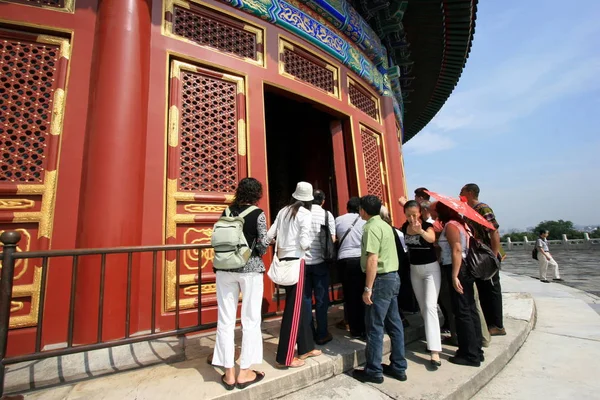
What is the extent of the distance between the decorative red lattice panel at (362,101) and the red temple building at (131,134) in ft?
3.17

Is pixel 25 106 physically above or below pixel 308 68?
below

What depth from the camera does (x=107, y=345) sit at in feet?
7.29

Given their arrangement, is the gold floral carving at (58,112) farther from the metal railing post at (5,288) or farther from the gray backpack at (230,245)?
the gray backpack at (230,245)

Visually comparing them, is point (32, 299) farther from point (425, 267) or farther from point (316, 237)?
point (425, 267)

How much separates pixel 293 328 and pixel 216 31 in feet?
12.7

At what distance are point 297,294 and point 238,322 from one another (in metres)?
1.23

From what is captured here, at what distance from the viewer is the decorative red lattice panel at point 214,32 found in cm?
371

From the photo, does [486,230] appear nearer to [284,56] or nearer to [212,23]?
[284,56]

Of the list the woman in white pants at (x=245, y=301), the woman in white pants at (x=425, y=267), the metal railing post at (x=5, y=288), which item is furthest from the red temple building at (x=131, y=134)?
the woman in white pants at (x=425, y=267)

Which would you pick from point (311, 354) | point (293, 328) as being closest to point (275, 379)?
point (293, 328)

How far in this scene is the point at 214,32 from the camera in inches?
155

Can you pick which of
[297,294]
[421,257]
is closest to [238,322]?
[297,294]

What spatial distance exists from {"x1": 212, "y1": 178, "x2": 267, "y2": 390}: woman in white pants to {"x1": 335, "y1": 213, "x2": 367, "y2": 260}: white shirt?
1.22 metres

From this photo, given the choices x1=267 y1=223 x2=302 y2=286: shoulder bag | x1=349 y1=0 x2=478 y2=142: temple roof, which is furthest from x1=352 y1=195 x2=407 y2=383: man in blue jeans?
x1=349 y1=0 x2=478 y2=142: temple roof
